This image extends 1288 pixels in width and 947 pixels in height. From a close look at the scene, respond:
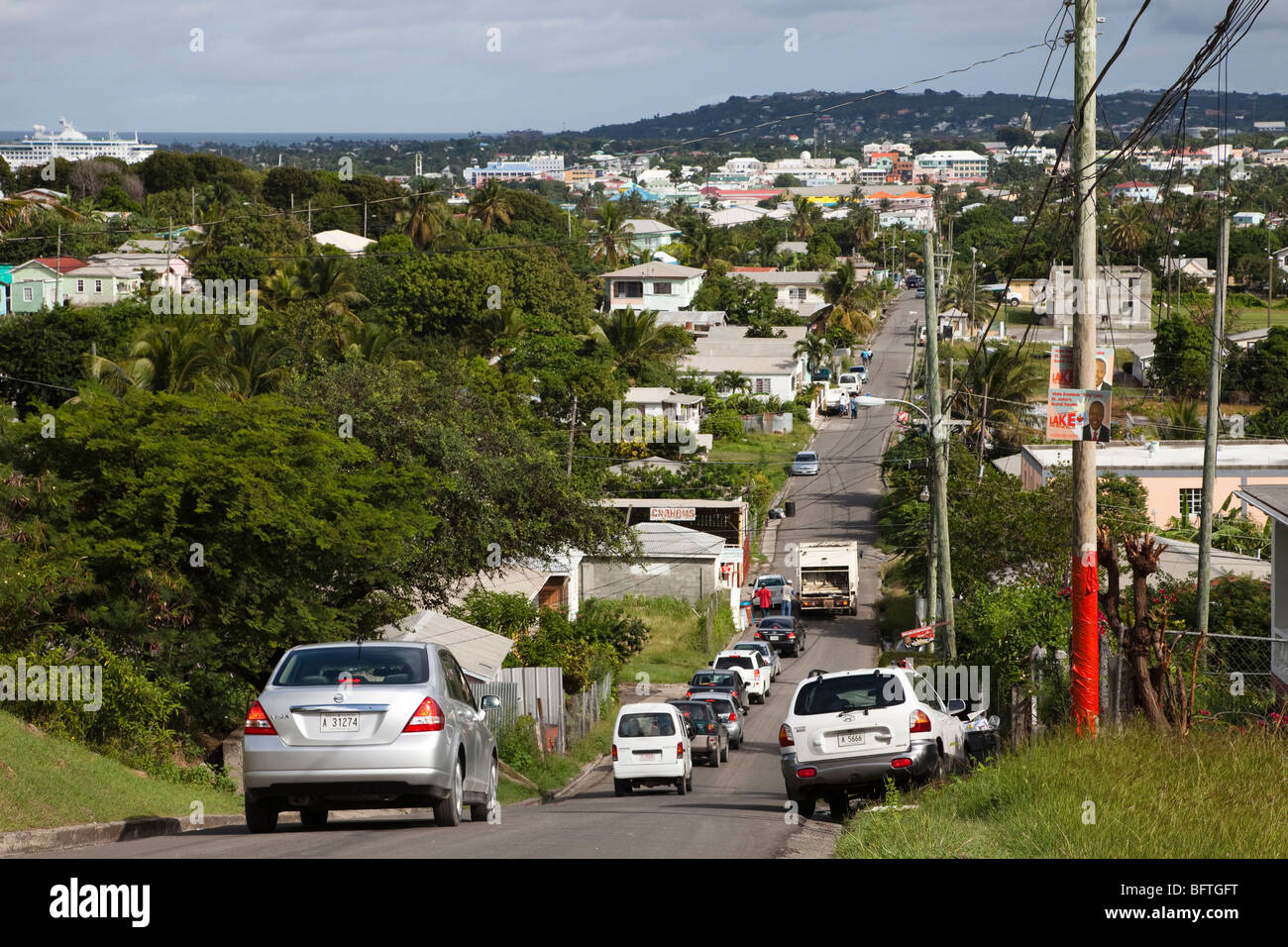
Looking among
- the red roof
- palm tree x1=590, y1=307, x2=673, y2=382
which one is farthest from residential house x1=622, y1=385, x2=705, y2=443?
the red roof

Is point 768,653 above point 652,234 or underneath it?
underneath

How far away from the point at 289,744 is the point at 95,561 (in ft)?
30.4

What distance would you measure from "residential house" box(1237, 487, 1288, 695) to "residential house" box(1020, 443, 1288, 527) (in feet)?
73.4

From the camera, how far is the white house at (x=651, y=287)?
324 feet

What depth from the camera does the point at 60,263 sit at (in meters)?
85.3

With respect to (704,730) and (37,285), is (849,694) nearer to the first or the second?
(704,730)

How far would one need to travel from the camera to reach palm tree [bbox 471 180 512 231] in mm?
111688

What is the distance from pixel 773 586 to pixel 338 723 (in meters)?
42.5

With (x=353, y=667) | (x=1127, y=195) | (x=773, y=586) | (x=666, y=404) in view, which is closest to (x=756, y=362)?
(x=666, y=404)

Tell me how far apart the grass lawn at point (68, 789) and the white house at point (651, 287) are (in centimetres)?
A: 8425

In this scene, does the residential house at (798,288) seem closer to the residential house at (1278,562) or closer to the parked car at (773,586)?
the parked car at (773,586)

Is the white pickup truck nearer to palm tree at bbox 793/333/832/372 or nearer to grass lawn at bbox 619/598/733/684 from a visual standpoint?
grass lawn at bbox 619/598/733/684
